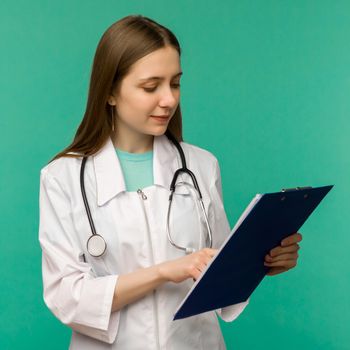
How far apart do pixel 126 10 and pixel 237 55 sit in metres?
0.52

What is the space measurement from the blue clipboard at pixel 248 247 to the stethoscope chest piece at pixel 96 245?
0.30 metres

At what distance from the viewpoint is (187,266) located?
2096 millimetres

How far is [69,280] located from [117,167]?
35 centimetres

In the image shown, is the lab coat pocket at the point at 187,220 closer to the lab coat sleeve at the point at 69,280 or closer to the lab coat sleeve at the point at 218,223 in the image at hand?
the lab coat sleeve at the point at 218,223

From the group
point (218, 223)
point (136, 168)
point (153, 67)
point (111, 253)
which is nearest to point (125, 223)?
point (111, 253)

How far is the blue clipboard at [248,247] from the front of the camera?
1902 millimetres

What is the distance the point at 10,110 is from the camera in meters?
3.40

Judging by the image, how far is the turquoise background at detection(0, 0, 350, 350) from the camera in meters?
3.44

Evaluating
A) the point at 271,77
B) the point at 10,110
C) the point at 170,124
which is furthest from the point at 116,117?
the point at 271,77

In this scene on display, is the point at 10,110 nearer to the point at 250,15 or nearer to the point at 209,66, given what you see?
the point at 209,66

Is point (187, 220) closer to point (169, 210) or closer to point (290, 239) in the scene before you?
point (169, 210)

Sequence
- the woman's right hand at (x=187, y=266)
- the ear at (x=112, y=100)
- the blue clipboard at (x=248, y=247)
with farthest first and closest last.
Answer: the ear at (x=112, y=100), the woman's right hand at (x=187, y=266), the blue clipboard at (x=248, y=247)

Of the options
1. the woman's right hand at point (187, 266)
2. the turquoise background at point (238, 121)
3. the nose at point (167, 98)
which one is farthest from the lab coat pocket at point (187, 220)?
the turquoise background at point (238, 121)

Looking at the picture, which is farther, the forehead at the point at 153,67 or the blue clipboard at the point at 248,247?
the forehead at the point at 153,67
